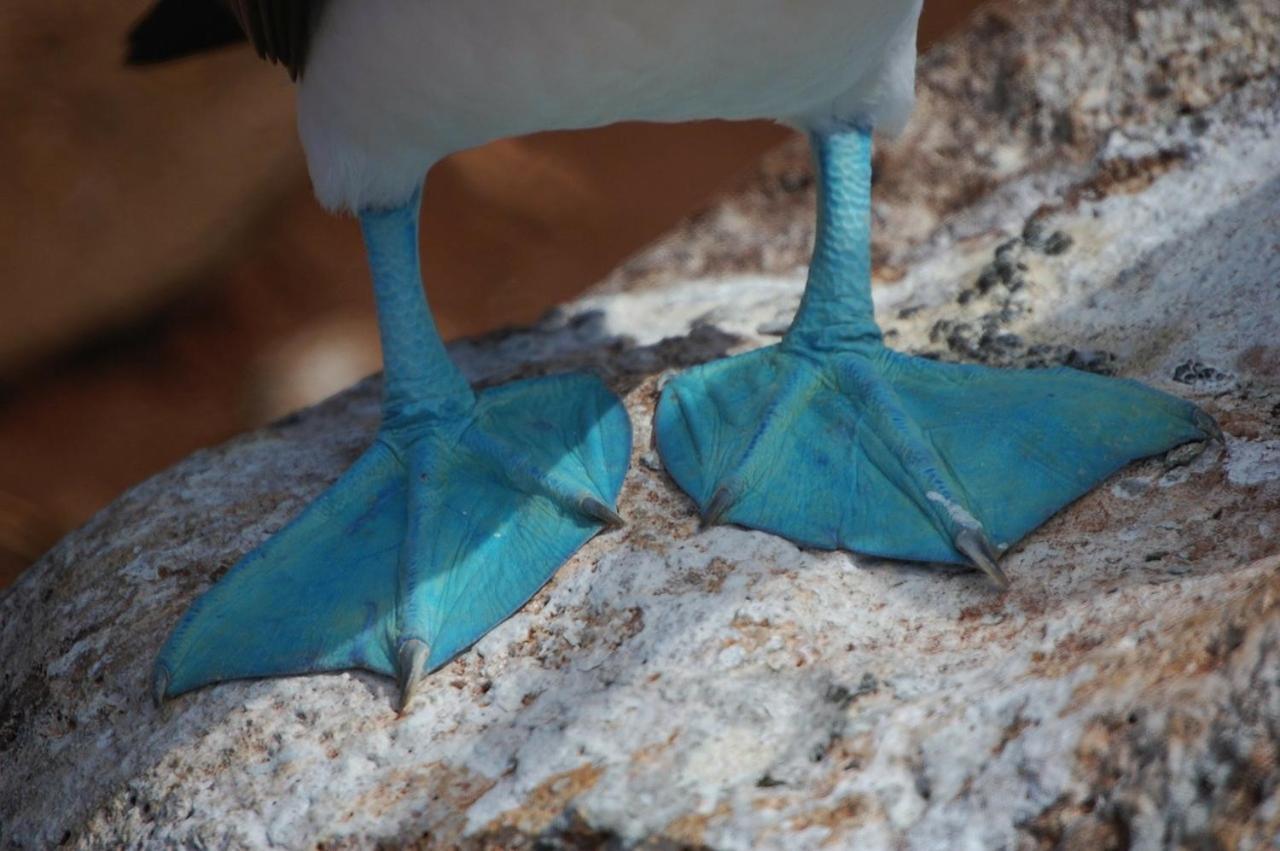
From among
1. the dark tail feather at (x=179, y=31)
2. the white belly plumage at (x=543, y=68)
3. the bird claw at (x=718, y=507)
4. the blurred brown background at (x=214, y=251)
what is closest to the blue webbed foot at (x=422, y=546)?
the bird claw at (x=718, y=507)

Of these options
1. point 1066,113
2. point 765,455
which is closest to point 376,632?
point 765,455

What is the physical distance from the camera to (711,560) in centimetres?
166

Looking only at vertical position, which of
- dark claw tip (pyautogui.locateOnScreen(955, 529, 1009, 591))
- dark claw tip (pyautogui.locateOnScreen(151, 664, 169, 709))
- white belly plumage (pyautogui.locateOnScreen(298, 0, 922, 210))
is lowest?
dark claw tip (pyautogui.locateOnScreen(151, 664, 169, 709))

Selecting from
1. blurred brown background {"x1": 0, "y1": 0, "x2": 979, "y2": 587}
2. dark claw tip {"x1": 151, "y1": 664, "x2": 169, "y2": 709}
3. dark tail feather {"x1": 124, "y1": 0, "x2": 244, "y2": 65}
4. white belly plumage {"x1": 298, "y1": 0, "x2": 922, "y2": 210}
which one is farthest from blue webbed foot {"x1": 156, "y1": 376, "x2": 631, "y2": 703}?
blurred brown background {"x1": 0, "y1": 0, "x2": 979, "y2": 587}

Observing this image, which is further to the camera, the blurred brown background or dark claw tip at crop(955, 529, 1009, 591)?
the blurred brown background

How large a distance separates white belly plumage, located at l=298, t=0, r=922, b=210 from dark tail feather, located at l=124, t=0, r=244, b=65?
0.51m

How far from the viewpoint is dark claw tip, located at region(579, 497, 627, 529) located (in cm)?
176

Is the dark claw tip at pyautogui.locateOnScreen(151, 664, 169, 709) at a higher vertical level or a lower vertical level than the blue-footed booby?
lower

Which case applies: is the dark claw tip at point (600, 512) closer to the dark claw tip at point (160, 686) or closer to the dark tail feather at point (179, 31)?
the dark claw tip at point (160, 686)

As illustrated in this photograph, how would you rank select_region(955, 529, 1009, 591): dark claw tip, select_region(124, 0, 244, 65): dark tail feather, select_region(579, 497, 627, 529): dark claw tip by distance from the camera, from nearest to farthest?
select_region(955, 529, 1009, 591): dark claw tip → select_region(579, 497, 627, 529): dark claw tip → select_region(124, 0, 244, 65): dark tail feather

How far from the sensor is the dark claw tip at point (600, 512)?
5.77 ft

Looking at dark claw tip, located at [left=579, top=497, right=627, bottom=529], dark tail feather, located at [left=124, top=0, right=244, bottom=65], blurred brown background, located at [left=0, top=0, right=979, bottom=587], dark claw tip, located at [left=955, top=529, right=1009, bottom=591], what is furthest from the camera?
blurred brown background, located at [left=0, top=0, right=979, bottom=587]

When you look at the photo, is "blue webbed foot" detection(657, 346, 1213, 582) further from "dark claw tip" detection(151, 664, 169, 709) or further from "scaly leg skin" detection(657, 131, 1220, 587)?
"dark claw tip" detection(151, 664, 169, 709)

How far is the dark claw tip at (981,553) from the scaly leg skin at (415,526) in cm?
43
